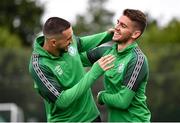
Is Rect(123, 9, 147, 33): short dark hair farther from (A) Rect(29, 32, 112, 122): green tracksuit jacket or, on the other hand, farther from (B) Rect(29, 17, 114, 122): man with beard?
(A) Rect(29, 32, 112, 122): green tracksuit jacket

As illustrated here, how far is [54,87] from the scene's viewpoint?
636 cm

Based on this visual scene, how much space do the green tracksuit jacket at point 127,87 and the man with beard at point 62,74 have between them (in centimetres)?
20

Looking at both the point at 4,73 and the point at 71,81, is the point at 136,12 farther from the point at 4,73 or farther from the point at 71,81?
the point at 4,73

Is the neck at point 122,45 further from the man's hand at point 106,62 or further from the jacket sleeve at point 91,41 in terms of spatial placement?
the jacket sleeve at point 91,41

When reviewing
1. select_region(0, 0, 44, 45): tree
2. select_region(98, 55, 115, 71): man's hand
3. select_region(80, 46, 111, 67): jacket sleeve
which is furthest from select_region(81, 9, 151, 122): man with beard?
select_region(0, 0, 44, 45): tree

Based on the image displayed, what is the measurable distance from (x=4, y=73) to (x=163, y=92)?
3.87m

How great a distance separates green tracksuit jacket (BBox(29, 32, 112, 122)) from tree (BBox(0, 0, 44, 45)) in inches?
1252

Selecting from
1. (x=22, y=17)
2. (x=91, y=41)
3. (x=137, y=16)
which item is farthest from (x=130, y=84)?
(x=22, y=17)

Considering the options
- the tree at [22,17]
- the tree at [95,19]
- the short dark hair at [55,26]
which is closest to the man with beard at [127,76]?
the short dark hair at [55,26]

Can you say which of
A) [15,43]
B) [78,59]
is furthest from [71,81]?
[15,43]

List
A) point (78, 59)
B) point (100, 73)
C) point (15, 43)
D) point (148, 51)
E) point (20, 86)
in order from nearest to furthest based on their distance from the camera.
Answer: point (100, 73) → point (78, 59) → point (20, 86) → point (148, 51) → point (15, 43)

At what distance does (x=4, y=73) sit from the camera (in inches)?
741

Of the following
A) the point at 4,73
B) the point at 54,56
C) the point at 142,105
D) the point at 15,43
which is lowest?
the point at 15,43

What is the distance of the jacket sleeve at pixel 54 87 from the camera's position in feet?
20.3
